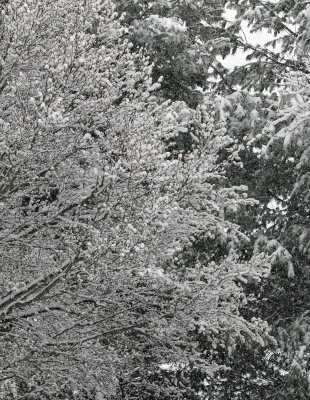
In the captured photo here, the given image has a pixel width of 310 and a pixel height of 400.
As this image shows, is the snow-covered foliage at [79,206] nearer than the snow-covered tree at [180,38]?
Yes

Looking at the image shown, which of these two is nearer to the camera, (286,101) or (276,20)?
(286,101)

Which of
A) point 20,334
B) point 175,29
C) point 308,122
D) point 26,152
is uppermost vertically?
point 175,29

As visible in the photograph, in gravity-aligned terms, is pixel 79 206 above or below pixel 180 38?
below

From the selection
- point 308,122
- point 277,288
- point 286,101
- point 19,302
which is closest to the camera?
point 19,302

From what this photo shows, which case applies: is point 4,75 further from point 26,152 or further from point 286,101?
point 286,101

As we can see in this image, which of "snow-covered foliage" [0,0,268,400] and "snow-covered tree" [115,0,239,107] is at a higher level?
"snow-covered tree" [115,0,239,107]

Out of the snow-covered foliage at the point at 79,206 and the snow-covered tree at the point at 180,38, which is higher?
the snow-covered tree at the point at 180,38

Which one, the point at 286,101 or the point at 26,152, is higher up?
the point at 286,101

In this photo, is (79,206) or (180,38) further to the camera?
(180,38)

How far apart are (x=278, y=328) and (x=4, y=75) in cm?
801

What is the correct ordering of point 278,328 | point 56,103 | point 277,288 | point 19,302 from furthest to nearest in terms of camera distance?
point 277,288
point 278,328
point 19,302
point 56,103

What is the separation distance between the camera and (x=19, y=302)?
19.2 feet

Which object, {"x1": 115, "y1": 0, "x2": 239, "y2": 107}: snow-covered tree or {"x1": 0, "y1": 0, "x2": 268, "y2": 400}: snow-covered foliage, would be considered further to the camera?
{"x1": 115, "y1": 0, "x2": 239, "y2": 107}: snow-covered tree

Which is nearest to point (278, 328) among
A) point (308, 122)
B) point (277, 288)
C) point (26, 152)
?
point (277, 288)
